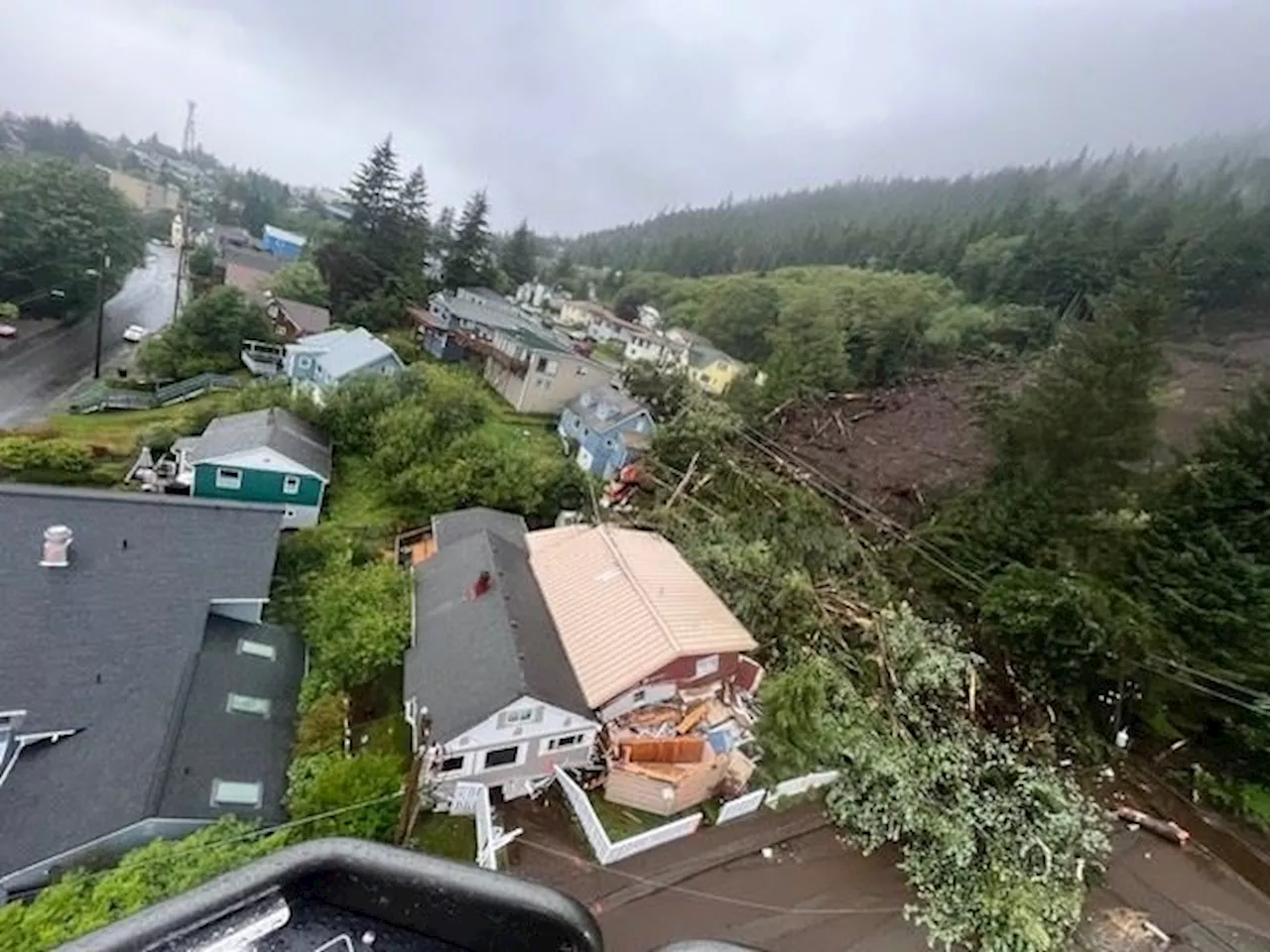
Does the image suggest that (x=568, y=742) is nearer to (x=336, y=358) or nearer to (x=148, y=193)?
(x=336, y=358)

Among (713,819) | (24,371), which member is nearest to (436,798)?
(713,819)

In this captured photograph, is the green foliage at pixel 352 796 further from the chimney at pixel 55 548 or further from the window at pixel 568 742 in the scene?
the chimney at pixel 55 548

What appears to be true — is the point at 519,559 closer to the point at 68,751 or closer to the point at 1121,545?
the point at 68,751

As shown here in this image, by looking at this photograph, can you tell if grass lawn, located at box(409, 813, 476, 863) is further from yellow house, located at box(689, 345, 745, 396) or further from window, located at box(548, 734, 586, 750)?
yellow house, located at box(689, 345, 745, 396)

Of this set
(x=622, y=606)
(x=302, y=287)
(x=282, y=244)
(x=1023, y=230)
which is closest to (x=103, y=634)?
(x=622, y=606)

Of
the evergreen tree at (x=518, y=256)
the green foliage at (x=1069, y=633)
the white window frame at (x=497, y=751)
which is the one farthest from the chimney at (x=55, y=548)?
the evergreen tree at (x=518, y=256)

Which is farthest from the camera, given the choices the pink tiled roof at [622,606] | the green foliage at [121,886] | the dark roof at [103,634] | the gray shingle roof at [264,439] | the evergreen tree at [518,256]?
the evergreen tree at [518,256]

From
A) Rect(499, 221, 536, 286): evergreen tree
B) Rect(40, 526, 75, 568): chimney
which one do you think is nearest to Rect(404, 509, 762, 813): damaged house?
Rect(40, 526, 75, 568): chimney
